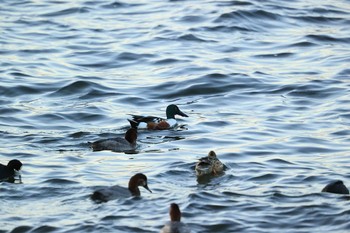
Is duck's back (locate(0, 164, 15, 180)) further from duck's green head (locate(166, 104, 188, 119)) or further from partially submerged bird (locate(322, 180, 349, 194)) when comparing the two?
duck's green head (locate(166, 104, 188, 119))

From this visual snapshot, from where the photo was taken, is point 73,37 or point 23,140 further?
point 73,37

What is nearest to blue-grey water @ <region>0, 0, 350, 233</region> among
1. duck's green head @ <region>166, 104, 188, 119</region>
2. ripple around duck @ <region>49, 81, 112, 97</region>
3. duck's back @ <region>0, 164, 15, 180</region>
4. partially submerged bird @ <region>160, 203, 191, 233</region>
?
ripple around duck @ <region>49, 81, 112, 97</region>

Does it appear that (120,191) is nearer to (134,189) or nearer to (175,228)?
(134,189)

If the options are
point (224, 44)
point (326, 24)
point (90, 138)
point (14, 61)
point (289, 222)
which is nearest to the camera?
point (289, 222)

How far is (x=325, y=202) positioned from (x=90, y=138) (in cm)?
555

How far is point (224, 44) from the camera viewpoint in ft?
80.9

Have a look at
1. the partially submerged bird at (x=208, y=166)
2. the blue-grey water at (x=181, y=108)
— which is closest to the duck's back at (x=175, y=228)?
the blue-grey water at (x=181, y=108)

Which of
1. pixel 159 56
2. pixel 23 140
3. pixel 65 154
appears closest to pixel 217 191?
pixel 65 154

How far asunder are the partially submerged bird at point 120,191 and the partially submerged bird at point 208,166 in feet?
3.78

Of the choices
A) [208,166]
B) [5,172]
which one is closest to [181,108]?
[208,166]

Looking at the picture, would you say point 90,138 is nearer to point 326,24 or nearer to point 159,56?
point 159,56

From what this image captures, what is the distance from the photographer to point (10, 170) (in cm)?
1398

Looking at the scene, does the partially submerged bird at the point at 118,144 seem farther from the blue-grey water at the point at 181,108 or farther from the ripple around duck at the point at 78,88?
the ripple around duck at the point at 78,88

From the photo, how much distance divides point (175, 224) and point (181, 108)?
8527mm
